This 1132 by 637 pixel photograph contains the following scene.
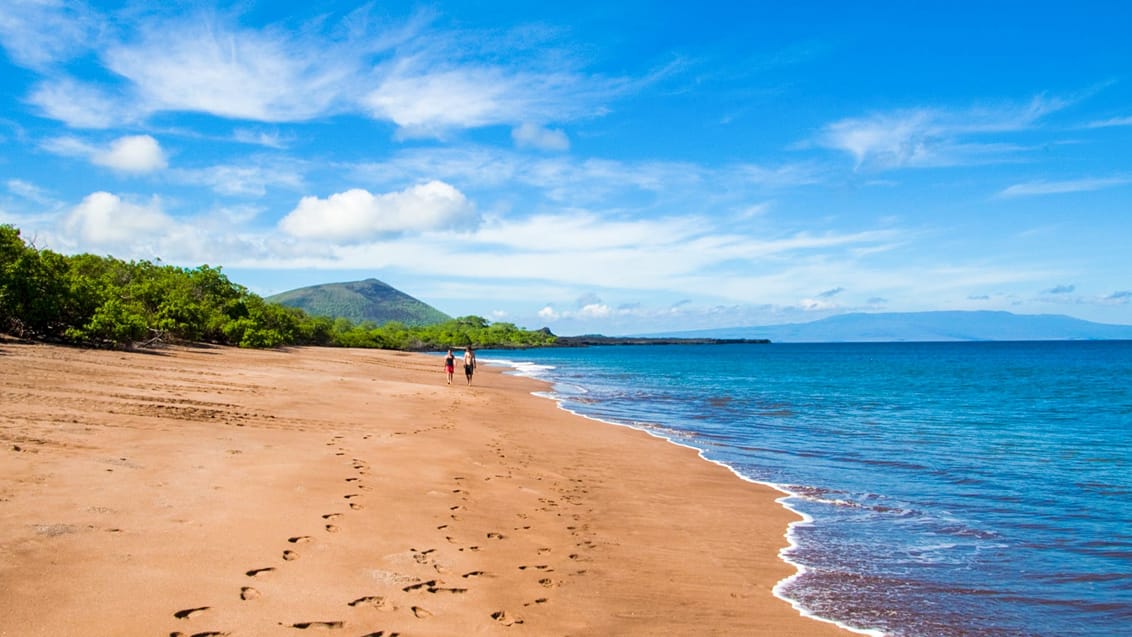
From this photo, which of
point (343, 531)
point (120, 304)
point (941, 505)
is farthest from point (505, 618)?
point (120, 304)

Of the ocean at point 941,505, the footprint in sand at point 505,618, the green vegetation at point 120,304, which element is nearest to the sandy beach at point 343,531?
the footprint in sand at point 505,618

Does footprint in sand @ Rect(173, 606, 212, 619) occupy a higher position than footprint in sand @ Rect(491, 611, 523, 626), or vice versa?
footprint in sand @ Rect(173, 606, 212, 619)

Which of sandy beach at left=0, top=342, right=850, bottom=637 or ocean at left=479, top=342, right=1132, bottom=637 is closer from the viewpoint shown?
sandy beach at left=0, top=342, right=850, bottom=637

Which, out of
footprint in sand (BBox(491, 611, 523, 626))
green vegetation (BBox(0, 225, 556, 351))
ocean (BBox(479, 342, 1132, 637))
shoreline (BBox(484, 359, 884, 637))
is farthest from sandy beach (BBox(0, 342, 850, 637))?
green vegetation (BBox(0, 225, 556, 351))

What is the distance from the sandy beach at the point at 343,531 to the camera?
577cm

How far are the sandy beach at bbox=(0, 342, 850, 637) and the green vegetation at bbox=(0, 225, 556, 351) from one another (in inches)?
459

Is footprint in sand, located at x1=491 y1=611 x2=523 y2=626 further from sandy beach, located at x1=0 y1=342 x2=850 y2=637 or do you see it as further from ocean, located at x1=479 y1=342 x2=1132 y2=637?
ocean, located at x1=479 y1=342 x2=1132 y2=637

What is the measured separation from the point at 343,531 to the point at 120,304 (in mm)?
27138

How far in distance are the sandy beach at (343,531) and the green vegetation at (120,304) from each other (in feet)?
38.2

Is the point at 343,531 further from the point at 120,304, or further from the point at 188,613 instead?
the point at 120,304

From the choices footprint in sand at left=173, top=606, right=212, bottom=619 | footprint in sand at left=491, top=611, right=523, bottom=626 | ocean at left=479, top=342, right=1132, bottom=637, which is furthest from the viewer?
ocean at left=479, top=342, right=1132, bottom=637

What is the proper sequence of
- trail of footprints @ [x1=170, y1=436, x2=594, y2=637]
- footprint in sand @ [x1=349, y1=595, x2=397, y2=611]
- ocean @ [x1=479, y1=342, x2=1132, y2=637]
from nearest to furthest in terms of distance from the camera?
trail of footprints @ [x1=170, y1=436, x2=594, y2=637]
footprint in sand @ [x1=349, y1=595, x2=397, y2=611]
ocean @ [x1=479, y1=342, x2=1132, y2=637]

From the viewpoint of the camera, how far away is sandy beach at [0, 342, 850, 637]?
18.9ft

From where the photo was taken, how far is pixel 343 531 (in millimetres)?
8156
